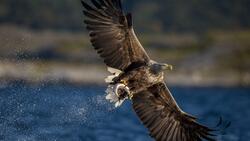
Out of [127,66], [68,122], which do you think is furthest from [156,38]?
[127,66]

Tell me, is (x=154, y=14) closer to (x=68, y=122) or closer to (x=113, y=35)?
(x=68, y=122)

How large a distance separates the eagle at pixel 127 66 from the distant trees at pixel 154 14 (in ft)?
236

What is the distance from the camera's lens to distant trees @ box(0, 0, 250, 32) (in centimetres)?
8888

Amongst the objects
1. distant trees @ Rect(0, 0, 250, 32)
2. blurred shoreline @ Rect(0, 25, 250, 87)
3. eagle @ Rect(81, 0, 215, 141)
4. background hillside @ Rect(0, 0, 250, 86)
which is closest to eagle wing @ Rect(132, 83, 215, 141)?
eagle @ Rect(81, 0, 215, 141)

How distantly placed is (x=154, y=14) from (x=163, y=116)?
267 ft

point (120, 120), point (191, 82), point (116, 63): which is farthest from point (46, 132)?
point (191, 82)

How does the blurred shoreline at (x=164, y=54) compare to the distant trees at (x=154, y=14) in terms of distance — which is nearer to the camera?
the blurred shoreline at (x=164, y=54)

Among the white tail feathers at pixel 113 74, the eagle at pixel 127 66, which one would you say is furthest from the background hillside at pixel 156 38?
the white tail feathers at pixel 113 74

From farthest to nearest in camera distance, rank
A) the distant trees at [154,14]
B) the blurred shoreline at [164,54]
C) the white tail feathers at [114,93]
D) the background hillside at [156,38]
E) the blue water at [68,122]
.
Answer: the distant trees at [154,14] < the background hillside at [156,38] < the blurred shoreline at [164,54] < the blue water at [68,122] < the white tail feathers at [114,93]

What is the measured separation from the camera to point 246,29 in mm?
94188

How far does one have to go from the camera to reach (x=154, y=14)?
313 feet

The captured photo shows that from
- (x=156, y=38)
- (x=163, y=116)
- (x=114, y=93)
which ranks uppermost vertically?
(x=156, y=38)

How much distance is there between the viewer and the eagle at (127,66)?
13.7 meters

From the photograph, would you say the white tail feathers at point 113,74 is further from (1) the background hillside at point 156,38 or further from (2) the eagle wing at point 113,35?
(1) the background hillside at point 156,38
